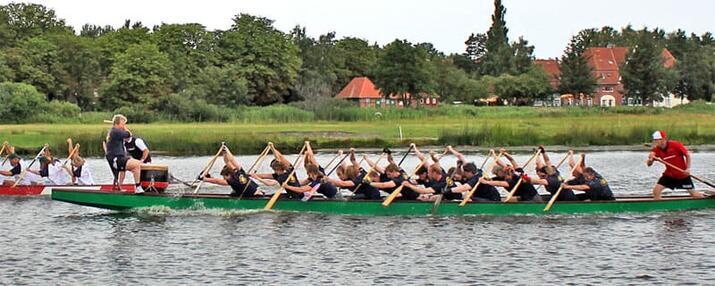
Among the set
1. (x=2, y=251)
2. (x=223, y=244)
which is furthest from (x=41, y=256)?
(x=223, y=244)

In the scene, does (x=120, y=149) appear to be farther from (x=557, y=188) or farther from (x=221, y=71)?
(x=221, y=71)

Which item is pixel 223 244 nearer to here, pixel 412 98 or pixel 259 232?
pixel 259 232

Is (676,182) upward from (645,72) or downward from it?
downward

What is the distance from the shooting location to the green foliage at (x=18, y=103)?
87312mm

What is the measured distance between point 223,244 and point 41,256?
3863 millimetres

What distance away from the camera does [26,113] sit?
89312 millimetres

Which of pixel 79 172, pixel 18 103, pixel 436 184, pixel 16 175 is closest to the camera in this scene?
pixel 436 184

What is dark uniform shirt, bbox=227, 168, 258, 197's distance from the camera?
26094 millimetres

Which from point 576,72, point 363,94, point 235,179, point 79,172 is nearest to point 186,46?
point 363,94

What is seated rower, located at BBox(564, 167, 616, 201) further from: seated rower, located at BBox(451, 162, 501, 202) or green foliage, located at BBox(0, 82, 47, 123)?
green foliage, located at BBox(0, 82, 47, 123)

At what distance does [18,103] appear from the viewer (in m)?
87.8

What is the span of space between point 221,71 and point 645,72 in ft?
146

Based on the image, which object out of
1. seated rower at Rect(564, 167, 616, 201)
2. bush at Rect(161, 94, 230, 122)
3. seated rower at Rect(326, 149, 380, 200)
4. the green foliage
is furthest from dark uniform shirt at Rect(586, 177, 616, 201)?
the green foliage

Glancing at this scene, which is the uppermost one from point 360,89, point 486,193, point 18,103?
point 360,89
